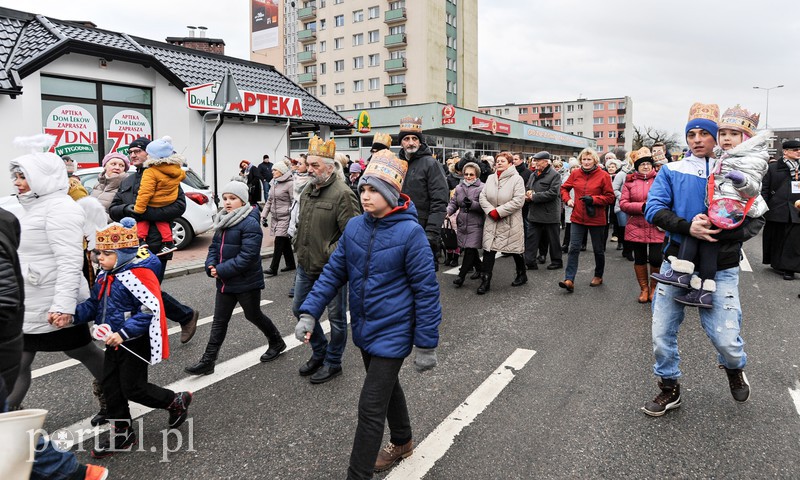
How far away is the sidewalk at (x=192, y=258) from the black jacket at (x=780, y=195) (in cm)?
887

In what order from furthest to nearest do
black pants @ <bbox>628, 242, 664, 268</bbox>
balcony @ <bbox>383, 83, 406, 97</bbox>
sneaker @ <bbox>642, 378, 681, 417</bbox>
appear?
balcony @ <bbox>383, 83, 406, 97</bbox>, black pants @ <bbox>628, 242, 664, 268</bbox>, sneaker @ <bbox>642, 378, 681, 417</bbox>

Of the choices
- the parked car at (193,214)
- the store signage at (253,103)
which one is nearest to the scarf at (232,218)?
the parked car at (193,214)

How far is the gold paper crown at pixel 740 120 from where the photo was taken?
334 centimetres

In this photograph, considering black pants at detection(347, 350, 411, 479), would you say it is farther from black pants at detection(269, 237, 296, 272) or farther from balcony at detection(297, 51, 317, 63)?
balcony at detection(297, 51, 317, 63)

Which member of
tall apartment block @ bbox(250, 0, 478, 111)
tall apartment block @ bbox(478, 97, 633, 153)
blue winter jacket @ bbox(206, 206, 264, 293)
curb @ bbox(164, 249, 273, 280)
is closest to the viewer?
blue winter jacket @ bbox(206, 206, 264, 293)

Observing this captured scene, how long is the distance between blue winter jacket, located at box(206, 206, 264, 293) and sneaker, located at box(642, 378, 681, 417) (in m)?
3.15

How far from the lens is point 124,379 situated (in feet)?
10.4

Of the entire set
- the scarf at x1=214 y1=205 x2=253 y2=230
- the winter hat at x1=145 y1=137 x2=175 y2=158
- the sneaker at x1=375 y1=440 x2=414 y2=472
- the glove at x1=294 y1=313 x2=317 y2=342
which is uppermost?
the winter hat at x1=145 y1=137 x2=175 y2=158

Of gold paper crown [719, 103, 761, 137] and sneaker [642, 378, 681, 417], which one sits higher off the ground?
gold paper crown [719, 103, 761, 137]

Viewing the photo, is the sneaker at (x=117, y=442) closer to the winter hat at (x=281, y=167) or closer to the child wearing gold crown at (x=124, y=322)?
the child wearing gold crown at (x=124, y=322)

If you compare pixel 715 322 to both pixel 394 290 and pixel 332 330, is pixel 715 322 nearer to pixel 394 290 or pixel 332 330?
pixel 394 290

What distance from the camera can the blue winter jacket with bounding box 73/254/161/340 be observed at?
3127 millimetres

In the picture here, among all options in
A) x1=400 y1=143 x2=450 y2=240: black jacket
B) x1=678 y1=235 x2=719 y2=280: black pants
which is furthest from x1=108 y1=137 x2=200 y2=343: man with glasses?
x1=678 y1=235 x2=719 y2=280: black pants

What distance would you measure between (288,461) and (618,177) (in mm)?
8553
